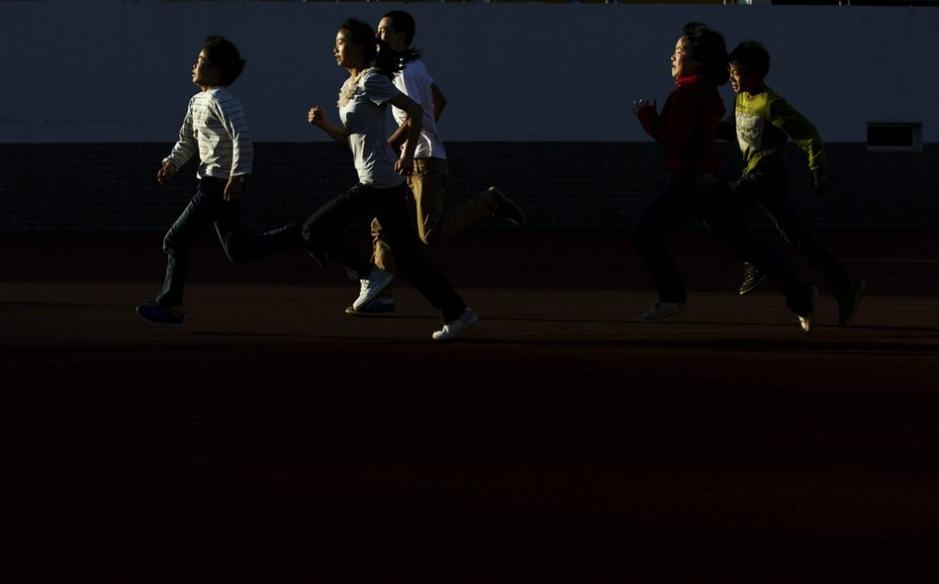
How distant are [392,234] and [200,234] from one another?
1433 millimetres

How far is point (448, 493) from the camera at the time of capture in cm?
704

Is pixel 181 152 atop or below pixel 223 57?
below

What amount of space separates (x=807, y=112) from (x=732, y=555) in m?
20.5

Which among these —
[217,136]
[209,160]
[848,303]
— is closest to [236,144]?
[217,136]

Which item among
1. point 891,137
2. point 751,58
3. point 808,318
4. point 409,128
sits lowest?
point 891,137

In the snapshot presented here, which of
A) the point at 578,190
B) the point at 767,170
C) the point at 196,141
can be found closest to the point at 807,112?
the point at 578,190

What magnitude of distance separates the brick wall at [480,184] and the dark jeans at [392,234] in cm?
1266

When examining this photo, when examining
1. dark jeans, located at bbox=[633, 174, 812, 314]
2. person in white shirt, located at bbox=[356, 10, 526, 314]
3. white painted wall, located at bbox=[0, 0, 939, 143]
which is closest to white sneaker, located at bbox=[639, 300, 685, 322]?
dark jeans, located at bbox=[633, 174, 812, 314]

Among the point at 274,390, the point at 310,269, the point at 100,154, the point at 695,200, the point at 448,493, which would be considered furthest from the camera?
the point at 100,154

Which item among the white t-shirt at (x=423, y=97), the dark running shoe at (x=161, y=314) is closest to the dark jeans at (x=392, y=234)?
the dark running shoe at (x=161, y=314)

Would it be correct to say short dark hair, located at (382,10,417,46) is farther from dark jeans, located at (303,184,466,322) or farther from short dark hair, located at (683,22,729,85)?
short dark hair, located at (683,22,729,85)

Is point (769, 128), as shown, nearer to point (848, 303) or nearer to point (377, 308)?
point (848, 303)

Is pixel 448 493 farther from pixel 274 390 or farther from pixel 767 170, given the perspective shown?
pixel 767 170

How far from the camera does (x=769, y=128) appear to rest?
43.4 feet
